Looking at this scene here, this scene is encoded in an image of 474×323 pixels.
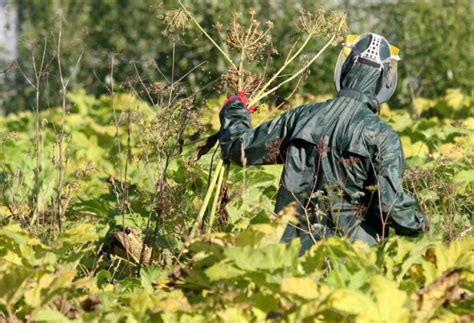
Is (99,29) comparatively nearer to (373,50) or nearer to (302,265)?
(373,50)

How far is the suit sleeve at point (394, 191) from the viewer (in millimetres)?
5836

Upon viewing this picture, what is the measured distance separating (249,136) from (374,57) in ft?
2.28

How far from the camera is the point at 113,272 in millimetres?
6758

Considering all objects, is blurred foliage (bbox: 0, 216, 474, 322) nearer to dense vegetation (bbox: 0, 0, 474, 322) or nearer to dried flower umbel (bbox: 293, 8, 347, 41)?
dense vegetation (bbox: 0, 0, 474, 322)

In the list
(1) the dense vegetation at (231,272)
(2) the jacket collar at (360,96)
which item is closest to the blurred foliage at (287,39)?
(1) the dense vegetation at (231,272)

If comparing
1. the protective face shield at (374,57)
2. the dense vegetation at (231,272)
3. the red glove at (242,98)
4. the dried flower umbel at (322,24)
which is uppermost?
the dried flower umbel at (322,24)

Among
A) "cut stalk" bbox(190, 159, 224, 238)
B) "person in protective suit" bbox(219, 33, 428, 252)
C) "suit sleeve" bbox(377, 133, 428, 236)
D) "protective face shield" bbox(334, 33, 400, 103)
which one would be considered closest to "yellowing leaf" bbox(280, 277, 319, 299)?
"person in protective suit" bbox(219, 33, 428, 252)

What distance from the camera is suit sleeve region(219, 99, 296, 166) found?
6.09 m

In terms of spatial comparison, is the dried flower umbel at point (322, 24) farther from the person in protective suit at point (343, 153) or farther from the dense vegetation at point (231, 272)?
the dense vegetation at point (231, 272)

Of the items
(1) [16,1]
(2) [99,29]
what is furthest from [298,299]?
(1) [16,1]

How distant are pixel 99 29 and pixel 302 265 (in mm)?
11518

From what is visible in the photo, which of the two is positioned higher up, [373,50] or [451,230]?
[373,50]

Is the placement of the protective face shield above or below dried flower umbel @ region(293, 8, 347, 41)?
below

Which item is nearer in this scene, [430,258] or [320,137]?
[430,258]
